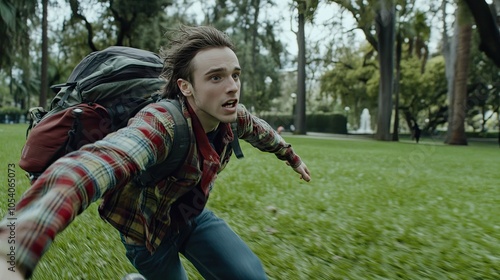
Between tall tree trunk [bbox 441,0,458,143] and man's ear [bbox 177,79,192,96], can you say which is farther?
tall tree trunk [bbox 441,0,458,143]

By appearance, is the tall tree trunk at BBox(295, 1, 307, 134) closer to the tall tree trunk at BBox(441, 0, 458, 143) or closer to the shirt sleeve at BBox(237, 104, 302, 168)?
the tall tree trunk at BBox(441, 0, 458, 143)

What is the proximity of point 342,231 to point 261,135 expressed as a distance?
7.92 feet

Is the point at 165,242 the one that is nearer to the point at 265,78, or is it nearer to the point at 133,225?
the point at 133,225

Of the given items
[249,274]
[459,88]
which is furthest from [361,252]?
[459,88]

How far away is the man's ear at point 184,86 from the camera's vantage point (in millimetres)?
1902

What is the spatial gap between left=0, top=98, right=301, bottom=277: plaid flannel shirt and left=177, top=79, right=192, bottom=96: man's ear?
0.23 feet

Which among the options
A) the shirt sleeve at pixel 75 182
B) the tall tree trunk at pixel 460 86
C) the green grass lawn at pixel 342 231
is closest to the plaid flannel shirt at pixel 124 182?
the shirt sleeve at pixel 75 182

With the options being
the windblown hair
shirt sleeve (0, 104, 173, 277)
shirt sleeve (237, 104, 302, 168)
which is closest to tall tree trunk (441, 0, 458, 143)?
shirt sleeve (237, 104, 302, 168)

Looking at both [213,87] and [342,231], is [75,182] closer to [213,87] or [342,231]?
[213,87]

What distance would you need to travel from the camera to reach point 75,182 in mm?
1189

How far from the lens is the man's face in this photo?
6.08ft

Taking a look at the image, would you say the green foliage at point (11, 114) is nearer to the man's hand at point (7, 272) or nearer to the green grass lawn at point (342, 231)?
the green grass lawn at point (342, 231)

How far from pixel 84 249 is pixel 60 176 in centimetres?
295

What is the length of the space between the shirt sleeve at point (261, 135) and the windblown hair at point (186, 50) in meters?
0.39
